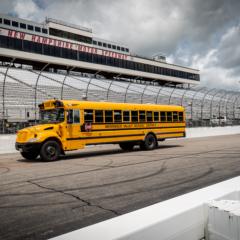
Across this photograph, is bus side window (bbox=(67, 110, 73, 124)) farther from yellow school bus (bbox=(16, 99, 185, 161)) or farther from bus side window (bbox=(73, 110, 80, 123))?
bus side window (bbox=(73, 110, 80, 123))

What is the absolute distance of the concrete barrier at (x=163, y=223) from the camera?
2.05 m

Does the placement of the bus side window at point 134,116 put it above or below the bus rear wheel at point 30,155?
above

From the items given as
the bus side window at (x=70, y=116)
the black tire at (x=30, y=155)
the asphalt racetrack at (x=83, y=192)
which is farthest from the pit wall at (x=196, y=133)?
the asphalt racetrack at (x=83, y=192)

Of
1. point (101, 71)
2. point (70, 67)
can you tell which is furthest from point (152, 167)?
point (101, 71)

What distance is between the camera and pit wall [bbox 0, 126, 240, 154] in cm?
1562

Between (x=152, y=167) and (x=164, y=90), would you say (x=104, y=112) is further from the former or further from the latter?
(x=164, y=90)

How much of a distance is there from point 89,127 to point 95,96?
1263cm

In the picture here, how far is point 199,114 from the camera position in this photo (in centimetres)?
2808

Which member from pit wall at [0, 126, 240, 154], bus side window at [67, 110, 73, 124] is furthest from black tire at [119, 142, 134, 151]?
Result: pit wall at [0, 126, 240, 154]

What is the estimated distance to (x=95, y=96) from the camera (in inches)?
979

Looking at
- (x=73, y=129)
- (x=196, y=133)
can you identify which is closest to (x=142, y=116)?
(x=73, y=129)

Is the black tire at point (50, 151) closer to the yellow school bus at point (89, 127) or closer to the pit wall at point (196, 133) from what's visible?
the yellow school bus at point (89, 127)

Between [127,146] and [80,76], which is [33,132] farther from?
[80,76]

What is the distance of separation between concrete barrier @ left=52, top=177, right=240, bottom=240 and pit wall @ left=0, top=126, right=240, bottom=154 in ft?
47.2
